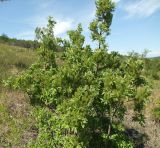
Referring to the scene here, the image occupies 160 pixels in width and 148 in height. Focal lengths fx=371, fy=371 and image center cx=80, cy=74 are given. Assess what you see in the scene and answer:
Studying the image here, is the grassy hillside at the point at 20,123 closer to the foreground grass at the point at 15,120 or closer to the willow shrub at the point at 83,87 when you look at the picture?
the foreground grass at the point at 15,120

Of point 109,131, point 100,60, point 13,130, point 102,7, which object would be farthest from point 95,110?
point 13,130

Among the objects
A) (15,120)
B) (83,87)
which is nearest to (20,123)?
(15,120)

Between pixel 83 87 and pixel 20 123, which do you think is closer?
pixel 83 87

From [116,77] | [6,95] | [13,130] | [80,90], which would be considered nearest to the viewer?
[80,90]

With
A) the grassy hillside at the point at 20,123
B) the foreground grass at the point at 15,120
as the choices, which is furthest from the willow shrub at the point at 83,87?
the foreground grass at the point at 15,120

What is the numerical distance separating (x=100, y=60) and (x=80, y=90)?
1717 mm

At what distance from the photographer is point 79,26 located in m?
11.8

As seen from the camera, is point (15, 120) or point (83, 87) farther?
point (15, 120)

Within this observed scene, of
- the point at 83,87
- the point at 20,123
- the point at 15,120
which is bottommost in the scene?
the point at 20,123

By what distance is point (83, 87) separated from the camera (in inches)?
429

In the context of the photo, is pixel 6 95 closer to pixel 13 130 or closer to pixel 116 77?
pixel 13 130

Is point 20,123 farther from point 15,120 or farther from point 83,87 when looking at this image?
point 83,87

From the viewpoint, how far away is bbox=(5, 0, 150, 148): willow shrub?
10.5 metres

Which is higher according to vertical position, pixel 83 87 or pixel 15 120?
pixel 83 87
